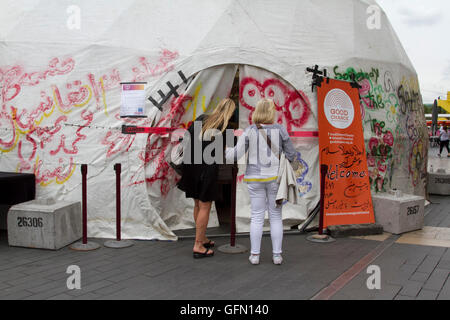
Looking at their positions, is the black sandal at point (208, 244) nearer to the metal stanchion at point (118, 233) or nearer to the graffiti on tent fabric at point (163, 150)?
the metal stanchion at point (118, 233)

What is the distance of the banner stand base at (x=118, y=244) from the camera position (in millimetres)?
5219

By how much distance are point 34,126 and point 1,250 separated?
173 centimetres

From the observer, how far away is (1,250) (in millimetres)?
5117

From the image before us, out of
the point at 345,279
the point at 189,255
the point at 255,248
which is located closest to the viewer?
the point at 345,279

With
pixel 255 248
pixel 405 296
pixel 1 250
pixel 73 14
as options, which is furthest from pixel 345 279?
pixel 73 14

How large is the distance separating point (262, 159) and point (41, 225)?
9.39 ft

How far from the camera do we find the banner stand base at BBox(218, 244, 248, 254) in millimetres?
5043

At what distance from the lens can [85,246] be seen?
17.0 feet

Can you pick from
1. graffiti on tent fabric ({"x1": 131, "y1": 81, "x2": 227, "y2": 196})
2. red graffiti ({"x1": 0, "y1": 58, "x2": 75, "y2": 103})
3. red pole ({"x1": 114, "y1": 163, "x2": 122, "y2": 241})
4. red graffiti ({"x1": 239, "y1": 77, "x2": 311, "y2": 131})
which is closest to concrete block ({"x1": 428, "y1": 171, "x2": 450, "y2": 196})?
red graffiti ({"x1": 239, "y1": 77, "x2": 311, "y2": 131})

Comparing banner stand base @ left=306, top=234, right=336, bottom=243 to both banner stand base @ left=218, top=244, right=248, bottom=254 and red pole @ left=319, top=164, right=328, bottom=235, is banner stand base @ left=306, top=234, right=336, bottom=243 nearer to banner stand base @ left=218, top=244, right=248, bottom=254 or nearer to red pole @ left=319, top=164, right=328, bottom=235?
red pole @ left=319, top=164, right=328, bottom=235

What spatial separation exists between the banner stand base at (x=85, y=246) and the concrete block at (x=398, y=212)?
4.02m

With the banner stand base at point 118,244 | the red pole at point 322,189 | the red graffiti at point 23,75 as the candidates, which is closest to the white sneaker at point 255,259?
the red pole at point 322,189

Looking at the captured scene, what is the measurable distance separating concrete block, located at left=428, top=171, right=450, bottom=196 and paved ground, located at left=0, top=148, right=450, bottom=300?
15.5 feet

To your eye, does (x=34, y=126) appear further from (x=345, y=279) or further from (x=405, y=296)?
(x=405, y=296)
